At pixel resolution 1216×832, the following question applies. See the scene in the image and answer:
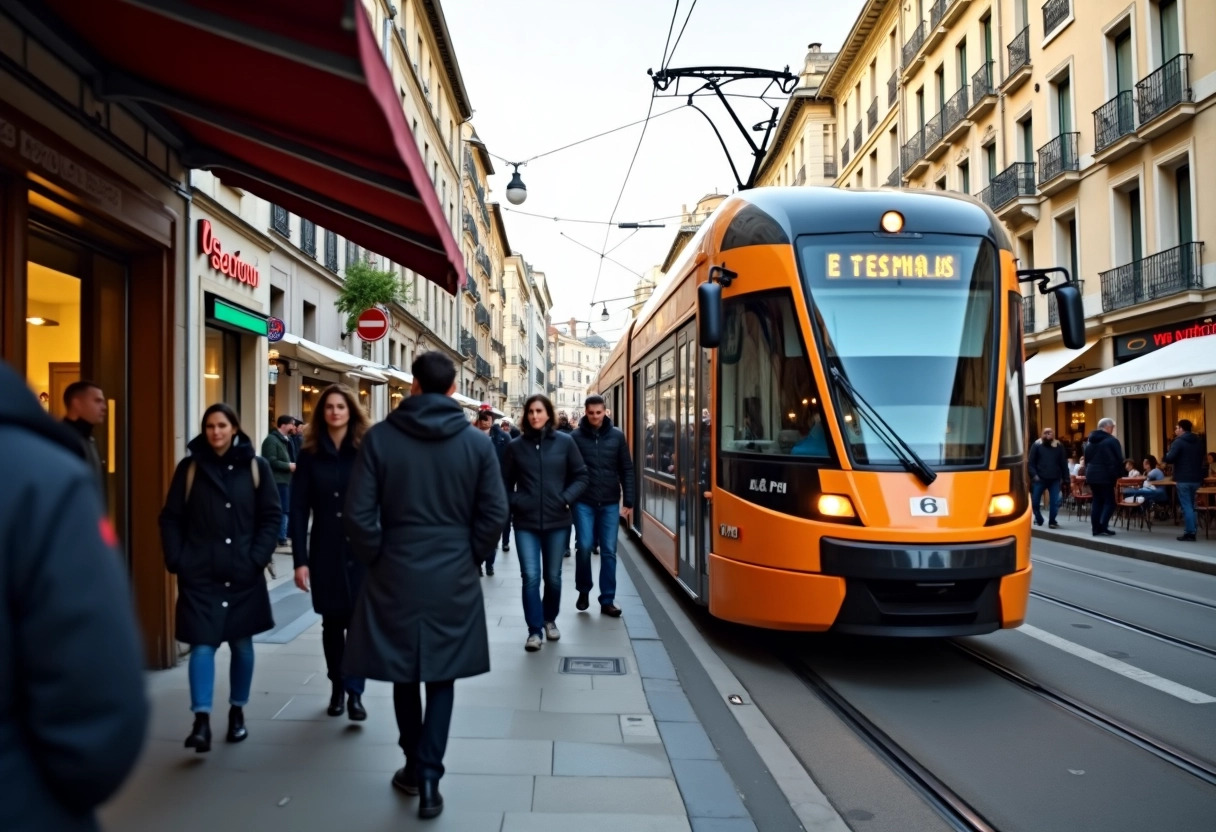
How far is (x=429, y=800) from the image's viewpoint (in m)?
3.71

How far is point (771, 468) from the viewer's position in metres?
6.34

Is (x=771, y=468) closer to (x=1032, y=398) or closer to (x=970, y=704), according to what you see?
(x=970, y=704)

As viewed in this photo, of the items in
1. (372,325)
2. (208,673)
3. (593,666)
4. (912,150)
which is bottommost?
(593,666)

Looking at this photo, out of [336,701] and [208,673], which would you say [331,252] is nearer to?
[336,701]

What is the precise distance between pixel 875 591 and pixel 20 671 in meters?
5.21

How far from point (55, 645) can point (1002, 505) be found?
18.9 ft

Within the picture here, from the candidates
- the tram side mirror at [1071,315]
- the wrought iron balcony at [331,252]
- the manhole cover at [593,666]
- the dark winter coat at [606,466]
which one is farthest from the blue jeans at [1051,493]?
the wrought iron balcony at [331,252]

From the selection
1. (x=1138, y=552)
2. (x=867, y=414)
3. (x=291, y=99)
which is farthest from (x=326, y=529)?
(x=1138, y=552)

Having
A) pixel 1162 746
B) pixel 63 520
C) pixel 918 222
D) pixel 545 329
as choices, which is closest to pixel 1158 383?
pixel 918 222

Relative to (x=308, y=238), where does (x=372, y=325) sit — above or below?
below

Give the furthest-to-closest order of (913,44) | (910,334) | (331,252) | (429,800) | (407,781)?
(913,44) → (331,252) → (910,334) → (407,781) → (429,800)

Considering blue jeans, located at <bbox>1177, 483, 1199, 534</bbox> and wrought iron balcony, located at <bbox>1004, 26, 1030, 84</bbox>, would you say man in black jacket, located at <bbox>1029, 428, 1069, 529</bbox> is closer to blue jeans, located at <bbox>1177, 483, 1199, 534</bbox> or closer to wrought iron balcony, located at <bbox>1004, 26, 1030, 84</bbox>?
blue jeans, located at <bbox>1177, 483, 1199, 534</bbox>

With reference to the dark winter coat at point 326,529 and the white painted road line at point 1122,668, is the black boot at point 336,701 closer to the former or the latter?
the dark winter coat at point 326,529

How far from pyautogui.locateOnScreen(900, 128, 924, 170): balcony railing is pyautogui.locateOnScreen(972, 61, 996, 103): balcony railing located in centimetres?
448
